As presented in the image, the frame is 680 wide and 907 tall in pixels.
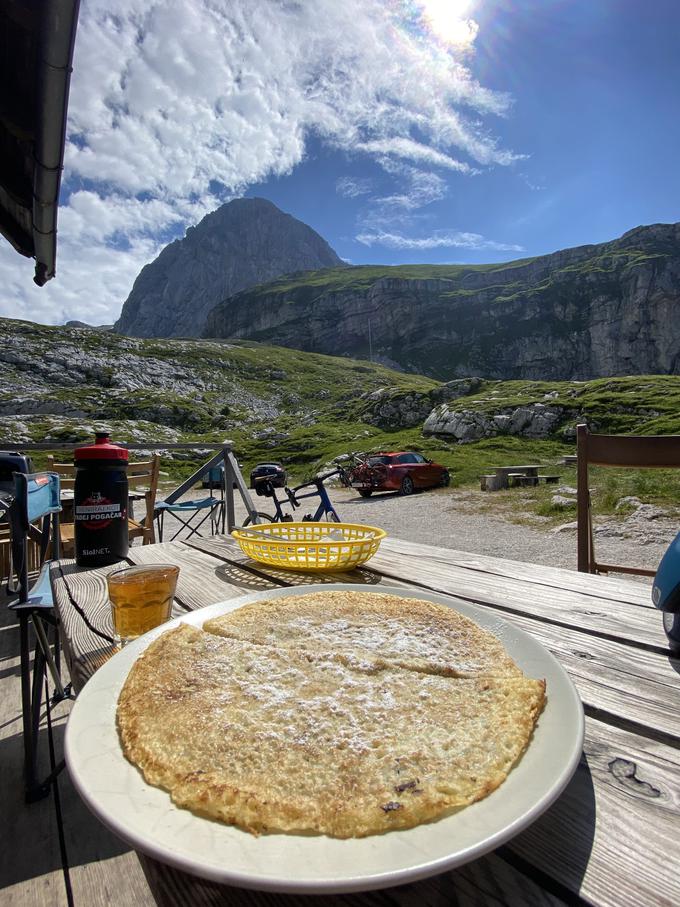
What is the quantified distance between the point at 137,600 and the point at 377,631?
0.67m

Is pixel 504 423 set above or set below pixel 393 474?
above

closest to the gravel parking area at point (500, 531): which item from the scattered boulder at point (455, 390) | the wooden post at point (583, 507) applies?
the wooden post at point (583, 507)

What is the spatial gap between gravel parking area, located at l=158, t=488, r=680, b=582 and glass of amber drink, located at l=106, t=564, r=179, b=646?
7034mm

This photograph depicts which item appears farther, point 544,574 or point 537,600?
point 544,574

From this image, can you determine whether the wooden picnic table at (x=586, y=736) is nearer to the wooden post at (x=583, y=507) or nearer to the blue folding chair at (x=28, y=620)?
the blue folding chair at (x=28, y=620)

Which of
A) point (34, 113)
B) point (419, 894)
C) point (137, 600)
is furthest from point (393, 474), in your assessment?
point (419, 894)

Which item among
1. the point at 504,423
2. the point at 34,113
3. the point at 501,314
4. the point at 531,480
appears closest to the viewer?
the point at 34,113

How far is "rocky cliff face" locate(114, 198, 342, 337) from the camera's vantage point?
15812cm

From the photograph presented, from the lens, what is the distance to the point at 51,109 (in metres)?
3.37

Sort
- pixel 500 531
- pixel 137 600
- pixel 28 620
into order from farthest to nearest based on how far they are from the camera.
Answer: pixel 500 531, pixel 28 620, pixel 137 600

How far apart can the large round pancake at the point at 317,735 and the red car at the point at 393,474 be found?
671 inches

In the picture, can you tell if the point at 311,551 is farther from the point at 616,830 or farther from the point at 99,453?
the point at 616,830

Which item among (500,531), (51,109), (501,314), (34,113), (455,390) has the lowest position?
(500,531)

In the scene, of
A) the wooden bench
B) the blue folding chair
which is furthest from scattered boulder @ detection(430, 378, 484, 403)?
the blue folding chair
